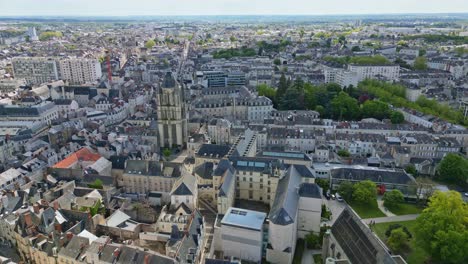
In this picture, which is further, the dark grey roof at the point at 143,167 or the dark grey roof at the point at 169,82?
the dark grey roof at the point at 169,82

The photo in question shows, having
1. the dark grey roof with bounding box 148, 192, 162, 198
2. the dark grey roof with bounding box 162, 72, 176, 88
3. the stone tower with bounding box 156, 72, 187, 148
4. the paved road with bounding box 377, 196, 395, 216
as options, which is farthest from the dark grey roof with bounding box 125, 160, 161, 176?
the paved road with bounding box 377, 196, 395, 216

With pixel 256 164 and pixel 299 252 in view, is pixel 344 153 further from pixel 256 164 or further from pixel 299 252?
pixel 299 252

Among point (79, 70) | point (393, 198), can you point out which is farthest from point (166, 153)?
point (79, 70)

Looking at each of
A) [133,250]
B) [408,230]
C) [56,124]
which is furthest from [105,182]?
[408,230]

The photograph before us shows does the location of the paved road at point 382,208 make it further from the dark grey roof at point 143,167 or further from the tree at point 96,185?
the tree at point 96,185

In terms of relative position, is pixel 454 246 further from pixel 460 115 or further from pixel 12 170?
pixel 460 115

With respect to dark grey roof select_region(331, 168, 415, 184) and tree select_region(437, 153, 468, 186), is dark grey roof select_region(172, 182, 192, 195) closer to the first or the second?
dark grey roof select_region(331, 168, 415, 184)

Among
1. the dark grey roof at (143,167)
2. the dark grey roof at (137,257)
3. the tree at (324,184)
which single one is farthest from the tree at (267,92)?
the dark grey roof at (137,257)
